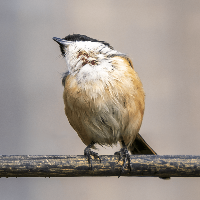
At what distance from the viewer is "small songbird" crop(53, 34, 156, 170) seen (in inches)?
39.3

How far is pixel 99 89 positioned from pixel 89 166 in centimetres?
25

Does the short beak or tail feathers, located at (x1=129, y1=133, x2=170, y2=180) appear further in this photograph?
tail feathers, located at (x1=129, y1=133, x2=170, y2=180)

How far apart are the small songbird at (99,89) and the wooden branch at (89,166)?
0.05m

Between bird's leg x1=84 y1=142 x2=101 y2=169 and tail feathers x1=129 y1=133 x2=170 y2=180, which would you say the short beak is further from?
tail feathers x1=129 y1=133 x2=170 y2=180

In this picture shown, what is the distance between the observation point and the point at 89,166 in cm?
91

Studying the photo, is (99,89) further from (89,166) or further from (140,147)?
(140,147)

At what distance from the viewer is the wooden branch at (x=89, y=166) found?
886 mm

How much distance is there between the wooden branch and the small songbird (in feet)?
0.15

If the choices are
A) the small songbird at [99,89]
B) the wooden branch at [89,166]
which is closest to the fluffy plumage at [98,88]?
the small songbird at [99,89]

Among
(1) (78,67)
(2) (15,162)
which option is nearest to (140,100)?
(1) (78,67)

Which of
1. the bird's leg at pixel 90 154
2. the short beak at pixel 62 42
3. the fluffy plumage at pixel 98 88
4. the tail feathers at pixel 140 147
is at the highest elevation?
the short beak at pixel 62 42

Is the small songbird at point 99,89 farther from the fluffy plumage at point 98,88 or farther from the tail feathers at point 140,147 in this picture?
the tail feathers at point 140,147

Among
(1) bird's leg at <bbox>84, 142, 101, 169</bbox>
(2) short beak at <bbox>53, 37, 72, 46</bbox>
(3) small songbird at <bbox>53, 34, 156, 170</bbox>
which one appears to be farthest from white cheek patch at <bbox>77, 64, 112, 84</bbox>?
(1) bird's leg at <bbox>84, 142, 101, 169</bbox>

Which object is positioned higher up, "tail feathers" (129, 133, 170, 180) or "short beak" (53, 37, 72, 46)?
"short beak" (53, 37, 72, 46)
